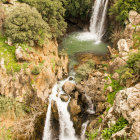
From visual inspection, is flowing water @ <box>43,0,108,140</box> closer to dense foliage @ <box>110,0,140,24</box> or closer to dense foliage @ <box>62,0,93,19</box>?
dense foliage @ <box>62,0,93,19</box>

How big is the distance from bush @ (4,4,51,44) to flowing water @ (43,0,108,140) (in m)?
5.53

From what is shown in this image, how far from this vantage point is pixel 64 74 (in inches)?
623

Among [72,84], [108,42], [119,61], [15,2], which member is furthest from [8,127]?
[108,42]

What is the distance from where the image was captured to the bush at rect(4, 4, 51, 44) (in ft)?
42.0

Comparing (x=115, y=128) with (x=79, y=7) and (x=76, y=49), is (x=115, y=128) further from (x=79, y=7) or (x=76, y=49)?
(x=79, y=7)

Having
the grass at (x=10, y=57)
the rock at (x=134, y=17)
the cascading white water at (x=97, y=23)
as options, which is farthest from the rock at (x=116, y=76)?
the cascading white water at (x=97, y=23)

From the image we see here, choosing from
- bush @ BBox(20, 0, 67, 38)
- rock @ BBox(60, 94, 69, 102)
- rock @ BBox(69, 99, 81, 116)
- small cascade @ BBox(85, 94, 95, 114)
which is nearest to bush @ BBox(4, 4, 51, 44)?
bush @ BBox(20, 0, 67, 38)

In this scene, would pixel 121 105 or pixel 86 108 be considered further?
pixel 86 108

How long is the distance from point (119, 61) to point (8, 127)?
36.2ft

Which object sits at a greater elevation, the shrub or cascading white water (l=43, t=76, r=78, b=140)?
the shrub

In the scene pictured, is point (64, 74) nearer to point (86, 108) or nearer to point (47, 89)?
point (47, 89)

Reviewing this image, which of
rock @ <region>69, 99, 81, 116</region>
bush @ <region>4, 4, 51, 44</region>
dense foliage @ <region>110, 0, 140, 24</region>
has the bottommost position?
rock @ <region>69, 99, 81, 116</region>

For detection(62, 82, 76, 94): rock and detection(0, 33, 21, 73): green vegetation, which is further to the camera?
detection(62, 82, 76, 94): rock

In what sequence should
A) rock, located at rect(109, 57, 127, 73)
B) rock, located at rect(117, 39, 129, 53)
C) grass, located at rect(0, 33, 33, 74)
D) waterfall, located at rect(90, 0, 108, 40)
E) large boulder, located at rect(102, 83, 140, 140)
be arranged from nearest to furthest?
1. large boulder, located at rect(102, 83, 140, 140)
2. grass, located at rect(0, 33, 33, 74)
3. rock, located at rect(109, 57, 127, 73)
4. rock, located at rect(117, 39, 129, 53)
5. waterfall, located at rect(90, 0, 108, 40)
